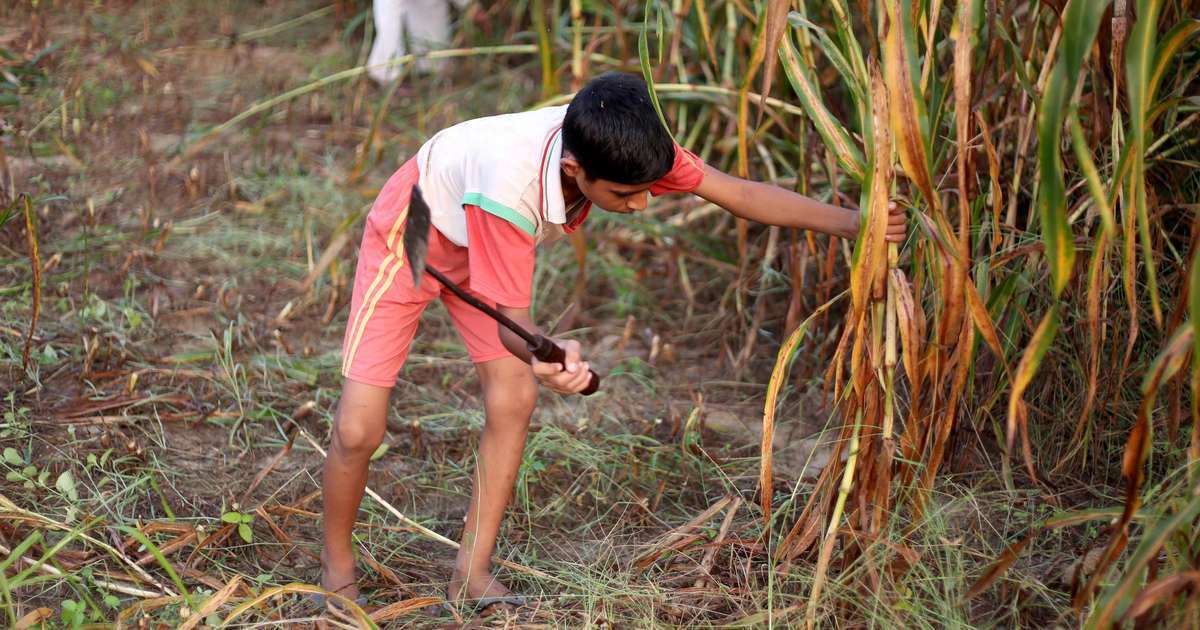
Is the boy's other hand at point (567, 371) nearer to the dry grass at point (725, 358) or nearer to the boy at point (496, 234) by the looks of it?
the boy at point (496, 234)

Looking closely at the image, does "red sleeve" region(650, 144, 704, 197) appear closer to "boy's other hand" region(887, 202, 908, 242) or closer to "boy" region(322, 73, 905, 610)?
"boy" region(322, 73, 905, 610)

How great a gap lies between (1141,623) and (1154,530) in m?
0.19

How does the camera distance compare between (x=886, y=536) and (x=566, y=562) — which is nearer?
(x=886, y=536)

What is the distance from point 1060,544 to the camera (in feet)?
5.70

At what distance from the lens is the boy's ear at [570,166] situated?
Result: 1.54 m

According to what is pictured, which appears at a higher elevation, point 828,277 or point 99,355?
point 828,277

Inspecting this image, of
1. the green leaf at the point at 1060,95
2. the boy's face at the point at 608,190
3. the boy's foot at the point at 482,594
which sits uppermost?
the green leaf at the point at 1060,95

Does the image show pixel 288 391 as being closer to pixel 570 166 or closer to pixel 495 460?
pixel 495 460

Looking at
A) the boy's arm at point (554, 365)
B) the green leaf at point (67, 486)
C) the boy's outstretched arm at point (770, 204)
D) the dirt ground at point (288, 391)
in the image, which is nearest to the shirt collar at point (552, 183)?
the boy's arm at point (554, 365)

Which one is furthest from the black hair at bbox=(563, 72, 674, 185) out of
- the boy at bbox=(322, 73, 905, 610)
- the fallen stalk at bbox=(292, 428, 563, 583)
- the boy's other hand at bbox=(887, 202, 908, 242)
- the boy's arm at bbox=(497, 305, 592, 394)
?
the fallen stalk at bbox=(292, 428, 563, 583)

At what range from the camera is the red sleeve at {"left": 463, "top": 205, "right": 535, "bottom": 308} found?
1537 millimetres

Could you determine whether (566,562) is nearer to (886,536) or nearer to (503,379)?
(503,379)

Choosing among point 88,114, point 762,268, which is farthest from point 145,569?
point 88,114

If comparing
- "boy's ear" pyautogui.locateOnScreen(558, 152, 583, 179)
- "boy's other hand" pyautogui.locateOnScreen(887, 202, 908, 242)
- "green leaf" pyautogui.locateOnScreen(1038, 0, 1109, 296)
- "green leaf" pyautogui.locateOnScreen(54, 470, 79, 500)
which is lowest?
"green leaf" pyautogui.locateOnScreen(54, 470, 79, 500)
